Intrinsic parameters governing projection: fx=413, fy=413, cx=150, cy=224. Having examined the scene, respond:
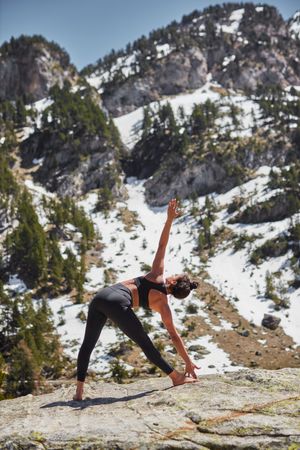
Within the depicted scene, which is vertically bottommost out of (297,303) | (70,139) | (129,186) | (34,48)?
(297,303)

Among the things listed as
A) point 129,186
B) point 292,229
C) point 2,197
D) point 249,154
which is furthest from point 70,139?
point 292,229

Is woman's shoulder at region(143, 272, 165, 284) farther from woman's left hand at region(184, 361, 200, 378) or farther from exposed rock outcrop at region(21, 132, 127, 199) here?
exposed rock outcrop at region(21, 132, 127, 199)

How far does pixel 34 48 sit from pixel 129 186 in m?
90.5

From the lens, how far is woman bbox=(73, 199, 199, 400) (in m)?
6.55

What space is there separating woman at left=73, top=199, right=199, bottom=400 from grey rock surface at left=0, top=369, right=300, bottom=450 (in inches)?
20.0

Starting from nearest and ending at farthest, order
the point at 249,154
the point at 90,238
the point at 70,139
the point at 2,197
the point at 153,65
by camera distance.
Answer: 1. the point at 90,238
2. the point at 2,197
3. the point at 249,154
4. the point at 70,139
5. the point at 153,65

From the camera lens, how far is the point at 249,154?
388 feet

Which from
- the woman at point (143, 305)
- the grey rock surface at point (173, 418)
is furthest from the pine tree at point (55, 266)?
the grey rock surface at point (173, 418)

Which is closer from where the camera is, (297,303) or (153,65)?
(297,303)

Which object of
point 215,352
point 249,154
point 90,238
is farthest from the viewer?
point 249,154

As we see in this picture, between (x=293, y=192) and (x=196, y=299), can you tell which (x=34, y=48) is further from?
(x=196, y=299)

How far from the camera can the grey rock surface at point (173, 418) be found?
502cm

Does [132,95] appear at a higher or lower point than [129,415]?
higher

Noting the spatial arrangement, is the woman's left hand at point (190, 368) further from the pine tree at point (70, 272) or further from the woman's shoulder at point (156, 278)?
the pine tree at point (70, 272)
